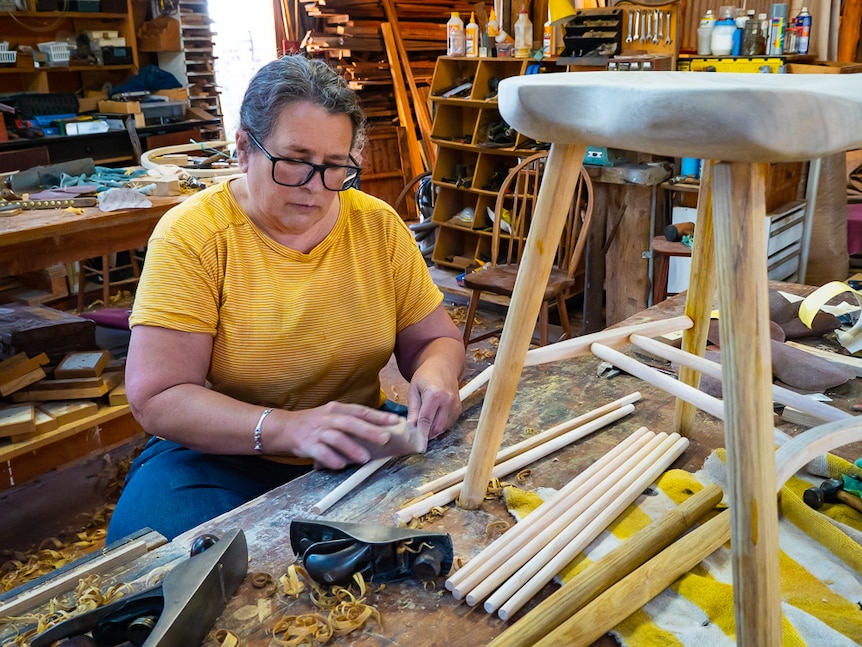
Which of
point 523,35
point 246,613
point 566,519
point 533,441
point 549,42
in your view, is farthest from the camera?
point 523,35

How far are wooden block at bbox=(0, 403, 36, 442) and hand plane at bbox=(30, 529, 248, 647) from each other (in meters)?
1.59

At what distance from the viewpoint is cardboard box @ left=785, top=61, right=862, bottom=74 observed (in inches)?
121

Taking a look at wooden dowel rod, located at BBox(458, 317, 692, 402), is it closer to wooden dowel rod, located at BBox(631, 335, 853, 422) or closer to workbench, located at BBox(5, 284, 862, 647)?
wooden dowel rod, located at BBox(631, 335, 853, 422)

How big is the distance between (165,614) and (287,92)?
2.84ft

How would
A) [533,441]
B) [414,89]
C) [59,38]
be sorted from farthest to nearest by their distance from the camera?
[414,89], [59,38], [533,441]

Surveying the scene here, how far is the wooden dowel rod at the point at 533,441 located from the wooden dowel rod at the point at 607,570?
0.27m

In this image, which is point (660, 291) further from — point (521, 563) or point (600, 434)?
point (521, 563)

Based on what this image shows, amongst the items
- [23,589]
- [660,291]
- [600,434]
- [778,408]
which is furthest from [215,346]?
[660,291]

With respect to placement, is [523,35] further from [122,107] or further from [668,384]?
[668,384]

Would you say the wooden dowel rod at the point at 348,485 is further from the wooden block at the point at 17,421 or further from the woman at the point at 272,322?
the wooden block at the point at 17,421

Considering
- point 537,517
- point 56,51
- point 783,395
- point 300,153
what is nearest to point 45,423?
point 300,153

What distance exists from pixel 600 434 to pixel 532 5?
3.65 m

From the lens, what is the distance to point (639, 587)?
0.85m

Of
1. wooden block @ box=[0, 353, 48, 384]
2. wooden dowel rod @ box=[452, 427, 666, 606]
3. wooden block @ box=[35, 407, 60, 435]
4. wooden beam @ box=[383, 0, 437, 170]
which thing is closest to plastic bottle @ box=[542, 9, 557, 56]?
wooden beam @ box=[383, 0, 437, 170]
